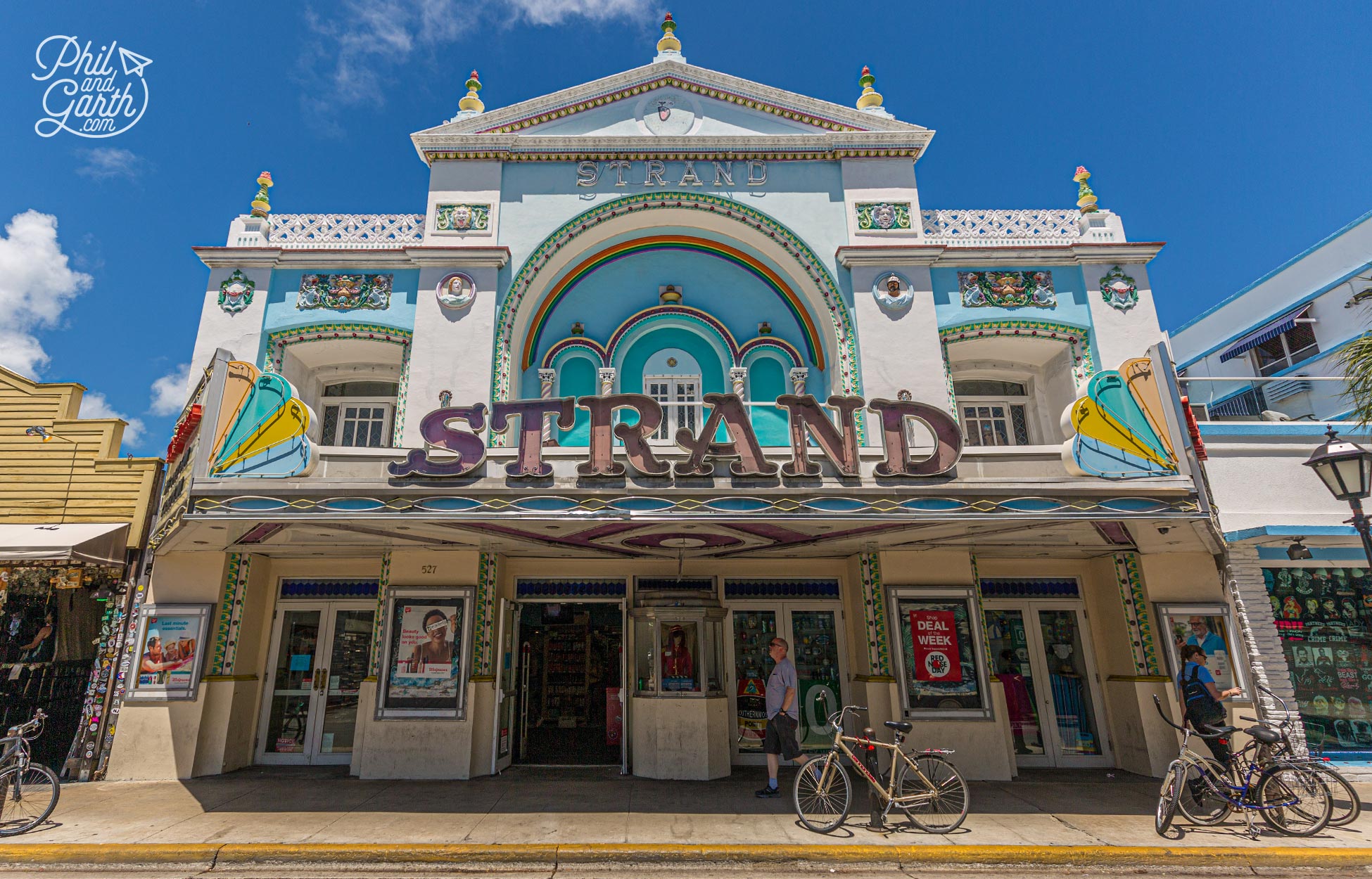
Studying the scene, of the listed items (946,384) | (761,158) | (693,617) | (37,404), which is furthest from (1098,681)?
(37,404)

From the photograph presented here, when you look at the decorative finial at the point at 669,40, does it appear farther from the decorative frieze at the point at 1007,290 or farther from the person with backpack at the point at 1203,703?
the person with backpack at the point at 1203,703

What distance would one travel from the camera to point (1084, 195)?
13352mm

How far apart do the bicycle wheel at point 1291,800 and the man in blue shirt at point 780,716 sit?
4.79 m

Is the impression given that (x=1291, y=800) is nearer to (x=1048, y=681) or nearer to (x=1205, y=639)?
(x=1205, y=639)

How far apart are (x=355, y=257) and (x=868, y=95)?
983cm

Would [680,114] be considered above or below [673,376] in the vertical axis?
above

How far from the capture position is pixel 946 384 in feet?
39.0

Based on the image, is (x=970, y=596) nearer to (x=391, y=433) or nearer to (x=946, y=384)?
(x=946, y=384)

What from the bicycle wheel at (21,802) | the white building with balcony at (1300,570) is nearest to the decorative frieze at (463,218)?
the bicycle wheel at (21,802)

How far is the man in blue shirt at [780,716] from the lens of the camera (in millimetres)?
9031

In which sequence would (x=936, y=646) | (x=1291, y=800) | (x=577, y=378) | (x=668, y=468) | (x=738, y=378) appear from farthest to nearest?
1. (x=577, y=378)
2. (x=738, y=378)
3. (x=936, y=646)
4. (x=668, y=468)
5. (x=1291, y=800)

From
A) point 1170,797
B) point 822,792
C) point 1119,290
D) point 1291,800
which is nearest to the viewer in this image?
point 1291,800

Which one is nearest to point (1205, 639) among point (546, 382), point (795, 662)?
point (795, 662)

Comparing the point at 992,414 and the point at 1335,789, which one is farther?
the point at 992,414
